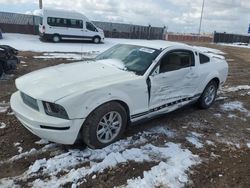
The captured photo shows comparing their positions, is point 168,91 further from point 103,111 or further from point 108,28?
point 108,28

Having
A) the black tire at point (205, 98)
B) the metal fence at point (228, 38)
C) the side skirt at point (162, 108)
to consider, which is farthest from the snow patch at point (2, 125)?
the metal fence at point (228, 38)

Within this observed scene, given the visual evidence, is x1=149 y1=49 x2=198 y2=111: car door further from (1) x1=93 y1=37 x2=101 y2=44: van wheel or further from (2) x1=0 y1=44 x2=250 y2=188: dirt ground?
(1) x1=93 y1=37 x2=101 y2=44: van wheel

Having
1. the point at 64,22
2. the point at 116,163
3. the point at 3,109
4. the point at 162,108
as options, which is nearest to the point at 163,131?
the point at 162,108

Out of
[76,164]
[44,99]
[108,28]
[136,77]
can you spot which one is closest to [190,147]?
[136,77]

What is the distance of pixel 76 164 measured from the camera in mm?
3914

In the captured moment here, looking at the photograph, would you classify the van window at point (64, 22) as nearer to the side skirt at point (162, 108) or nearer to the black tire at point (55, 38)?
the black tire at point (55, 38)

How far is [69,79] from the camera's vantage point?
4.34 m

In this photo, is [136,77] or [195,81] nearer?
[136,77]

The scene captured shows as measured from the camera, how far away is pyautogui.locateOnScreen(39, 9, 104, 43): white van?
73.2ft

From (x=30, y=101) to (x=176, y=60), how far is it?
2.76 metres

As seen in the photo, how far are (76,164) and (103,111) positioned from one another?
2.64 ft

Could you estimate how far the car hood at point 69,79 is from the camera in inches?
156

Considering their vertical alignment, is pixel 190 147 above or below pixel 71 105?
below

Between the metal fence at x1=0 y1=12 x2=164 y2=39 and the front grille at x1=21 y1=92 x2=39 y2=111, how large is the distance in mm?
25097
